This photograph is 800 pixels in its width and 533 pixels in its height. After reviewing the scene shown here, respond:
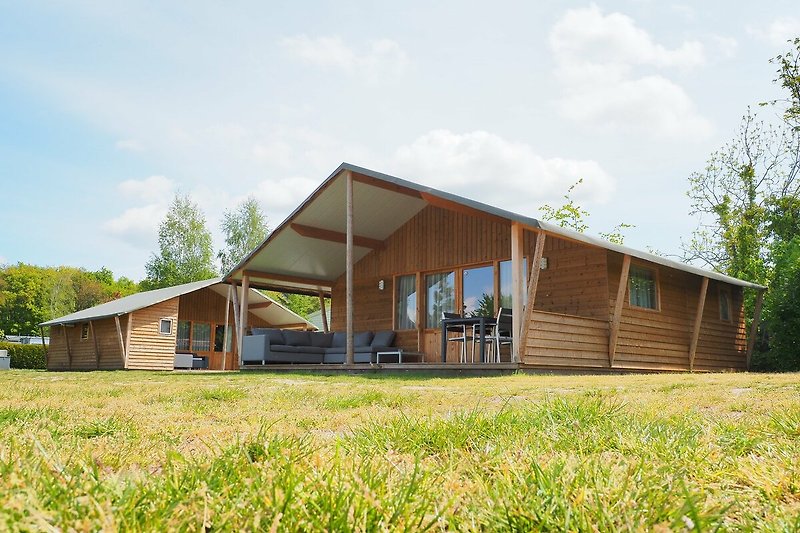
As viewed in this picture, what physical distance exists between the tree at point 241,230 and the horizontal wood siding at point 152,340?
1552 cm

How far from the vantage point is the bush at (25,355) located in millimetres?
28656

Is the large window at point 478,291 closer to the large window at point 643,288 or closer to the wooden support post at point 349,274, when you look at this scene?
the large window at point 643,288

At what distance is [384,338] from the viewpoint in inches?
573

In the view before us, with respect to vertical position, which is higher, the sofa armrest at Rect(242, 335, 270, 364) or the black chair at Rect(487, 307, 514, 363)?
the black chair at Rect(487, 307, 514, 363)

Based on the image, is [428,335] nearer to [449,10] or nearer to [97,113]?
[449,10]

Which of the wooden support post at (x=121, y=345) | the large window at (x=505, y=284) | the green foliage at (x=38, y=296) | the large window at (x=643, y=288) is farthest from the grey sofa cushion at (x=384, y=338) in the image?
the green foliage at (x=38, y=296)

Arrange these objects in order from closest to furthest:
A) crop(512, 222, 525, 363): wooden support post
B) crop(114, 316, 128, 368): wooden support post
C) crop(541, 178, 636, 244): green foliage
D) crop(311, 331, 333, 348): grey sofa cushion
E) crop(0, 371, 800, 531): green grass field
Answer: crop(0, 371, 800, 531): green grass field → crop(512, 222, 525, 363): wooden support post → crop(311, 331, 333, 348): grey sofa cushion → crop(114, 316, 128, 368): wooden support post → crop(541, 178, 636, 244): green foliage

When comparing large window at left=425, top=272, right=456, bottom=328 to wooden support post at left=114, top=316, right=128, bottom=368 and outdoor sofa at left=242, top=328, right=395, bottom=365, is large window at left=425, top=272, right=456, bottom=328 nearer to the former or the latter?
outdoor sofa at left=242, top=328, right=395, bottom=365

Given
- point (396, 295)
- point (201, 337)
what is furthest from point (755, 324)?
point (201, 337)

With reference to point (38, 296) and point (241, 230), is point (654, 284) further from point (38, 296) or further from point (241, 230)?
point (38, 296)

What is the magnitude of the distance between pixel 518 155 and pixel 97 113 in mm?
33137

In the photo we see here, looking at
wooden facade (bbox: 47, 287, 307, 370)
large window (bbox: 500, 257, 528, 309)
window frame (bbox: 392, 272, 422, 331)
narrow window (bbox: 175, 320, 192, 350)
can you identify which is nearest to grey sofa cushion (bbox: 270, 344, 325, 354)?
window frame (bbox: 392, 272, 422, 331)

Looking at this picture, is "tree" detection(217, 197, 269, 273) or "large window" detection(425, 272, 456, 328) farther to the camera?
"tree" detection(217, 197, 269, 273)

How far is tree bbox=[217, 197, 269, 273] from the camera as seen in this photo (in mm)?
37250
